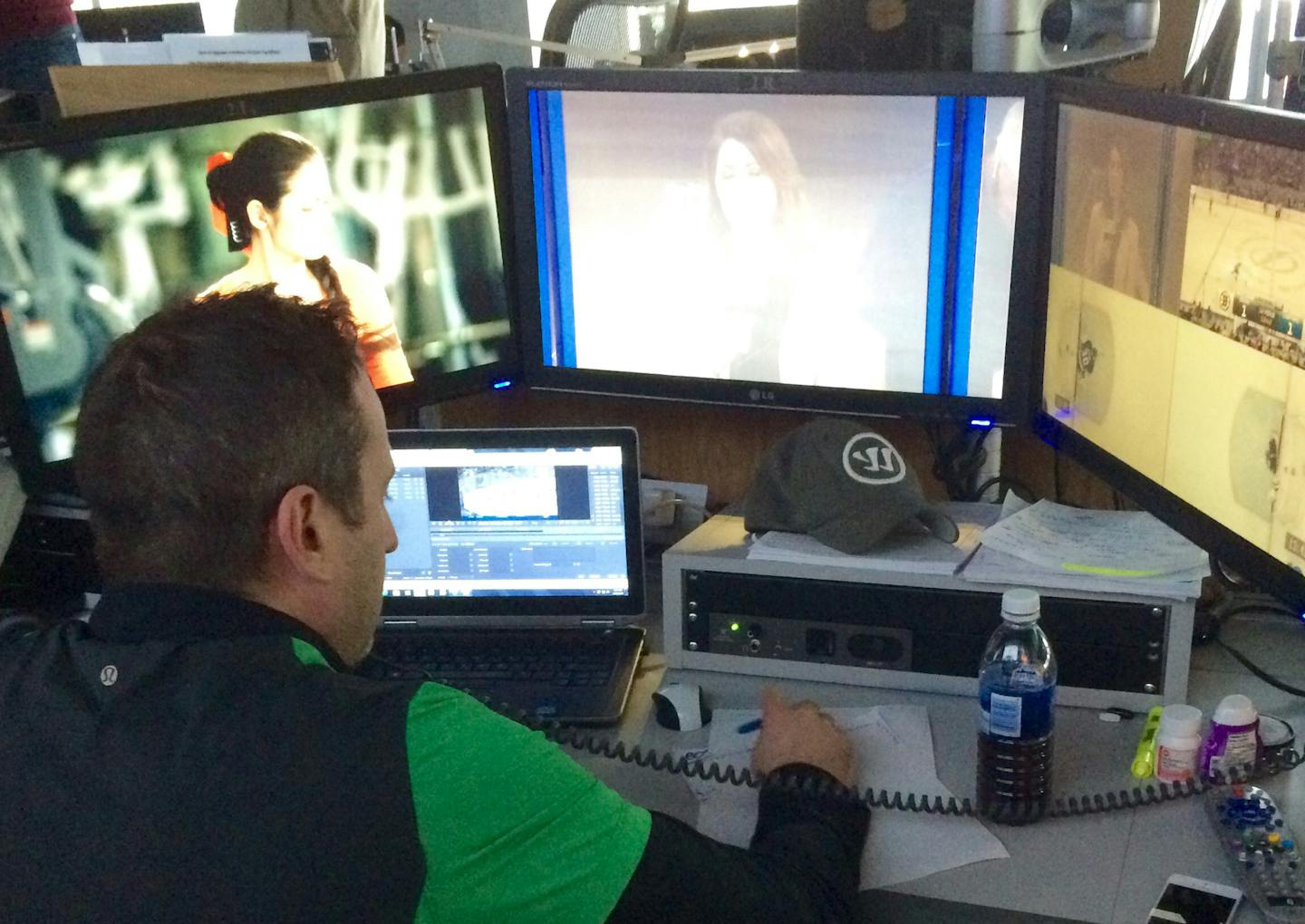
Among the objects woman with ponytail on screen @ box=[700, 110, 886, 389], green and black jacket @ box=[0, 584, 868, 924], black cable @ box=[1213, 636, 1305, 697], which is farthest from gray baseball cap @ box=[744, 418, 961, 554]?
green and black jacket @ box=[0, 584, 868, 924]

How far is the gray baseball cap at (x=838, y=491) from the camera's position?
1474mm

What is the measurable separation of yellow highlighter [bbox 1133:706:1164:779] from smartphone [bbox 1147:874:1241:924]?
17cm

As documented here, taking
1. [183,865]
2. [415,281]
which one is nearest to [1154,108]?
[415,281]

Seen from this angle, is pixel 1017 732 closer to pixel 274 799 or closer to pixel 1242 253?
pixel 1242 253

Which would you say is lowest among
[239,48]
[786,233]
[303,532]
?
[303,532]

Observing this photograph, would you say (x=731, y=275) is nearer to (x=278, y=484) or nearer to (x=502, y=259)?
(x=502, y=259)

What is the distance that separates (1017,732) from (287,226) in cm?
95

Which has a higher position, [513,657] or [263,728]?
[263,728]

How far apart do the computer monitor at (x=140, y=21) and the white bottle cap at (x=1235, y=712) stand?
2317 mm

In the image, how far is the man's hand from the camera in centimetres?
128

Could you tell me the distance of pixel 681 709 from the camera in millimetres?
1426

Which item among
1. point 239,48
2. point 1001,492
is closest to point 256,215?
point 239,48

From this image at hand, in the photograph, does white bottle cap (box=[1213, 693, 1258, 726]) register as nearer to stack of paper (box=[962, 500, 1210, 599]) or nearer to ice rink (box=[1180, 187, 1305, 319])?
stack of paper (box=[962, 500, 1210, 599])

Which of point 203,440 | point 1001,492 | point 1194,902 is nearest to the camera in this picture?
point 203,440
